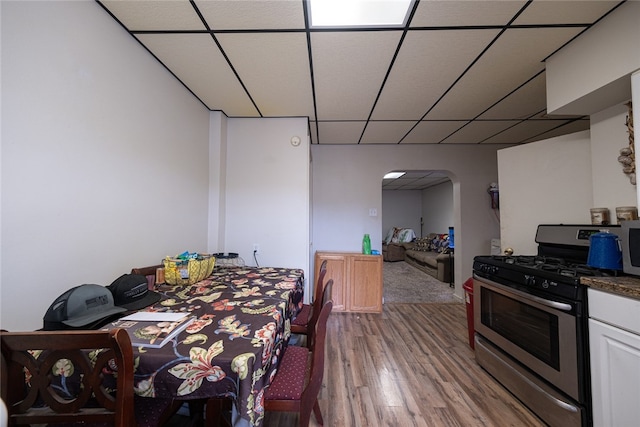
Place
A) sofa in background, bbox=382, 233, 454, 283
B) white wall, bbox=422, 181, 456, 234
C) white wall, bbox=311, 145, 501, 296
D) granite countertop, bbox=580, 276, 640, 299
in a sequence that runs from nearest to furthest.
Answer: granite countertop, bbox=580, 276, 640, 299, white wall, bbox=311, 145, 501, 296, sofa in background, bbox=382, 233, 454, 283, white wall, bbox=422, 181, 456, 234

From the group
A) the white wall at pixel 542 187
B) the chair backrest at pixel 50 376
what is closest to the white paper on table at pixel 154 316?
the chair backrest at pixel 50 376

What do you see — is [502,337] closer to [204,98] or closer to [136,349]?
[136,349]

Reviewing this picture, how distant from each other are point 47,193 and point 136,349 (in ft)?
2.96

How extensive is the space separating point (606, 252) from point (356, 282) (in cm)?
232

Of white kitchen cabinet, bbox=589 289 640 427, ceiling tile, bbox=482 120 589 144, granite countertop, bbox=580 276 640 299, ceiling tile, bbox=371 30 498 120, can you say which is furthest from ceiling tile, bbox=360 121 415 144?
white kitchen cabinet, bbox=589 289 640 427

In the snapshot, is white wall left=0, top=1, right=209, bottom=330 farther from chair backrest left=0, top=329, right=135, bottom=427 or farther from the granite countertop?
the granite countertop

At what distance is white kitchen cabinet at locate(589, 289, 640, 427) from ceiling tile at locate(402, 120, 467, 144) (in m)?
2.33

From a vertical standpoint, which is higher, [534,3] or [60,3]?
[534,3]

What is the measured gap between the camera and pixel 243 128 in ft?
9.17

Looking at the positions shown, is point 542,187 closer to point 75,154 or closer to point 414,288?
point 414,288

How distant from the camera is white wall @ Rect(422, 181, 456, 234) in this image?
20.9 feet

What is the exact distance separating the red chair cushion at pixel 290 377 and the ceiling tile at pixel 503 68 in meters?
2.39

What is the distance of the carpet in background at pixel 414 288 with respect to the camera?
3.80 metres

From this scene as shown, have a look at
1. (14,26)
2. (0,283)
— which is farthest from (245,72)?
(0,283)
